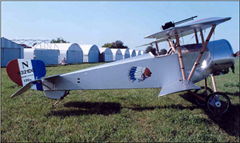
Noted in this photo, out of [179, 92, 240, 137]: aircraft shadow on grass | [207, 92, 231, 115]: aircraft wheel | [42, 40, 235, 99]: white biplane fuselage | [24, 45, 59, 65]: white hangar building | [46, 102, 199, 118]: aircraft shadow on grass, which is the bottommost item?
[179, 92, 240, 137]: aircraft shadow on grass

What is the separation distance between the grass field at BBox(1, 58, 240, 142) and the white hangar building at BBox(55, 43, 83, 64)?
21.1 metres

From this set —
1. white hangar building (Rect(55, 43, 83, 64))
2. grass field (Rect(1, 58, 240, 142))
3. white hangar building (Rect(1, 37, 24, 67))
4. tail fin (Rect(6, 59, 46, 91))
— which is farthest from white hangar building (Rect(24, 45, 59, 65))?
tail fin (Rect(6, 59, 46, 91))

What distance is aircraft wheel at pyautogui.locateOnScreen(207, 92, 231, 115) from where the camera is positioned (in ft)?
13.6

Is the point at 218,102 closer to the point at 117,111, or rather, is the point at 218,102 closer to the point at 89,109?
the point at 117,111

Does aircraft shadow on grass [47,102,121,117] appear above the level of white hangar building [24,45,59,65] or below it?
below

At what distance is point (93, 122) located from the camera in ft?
12.7

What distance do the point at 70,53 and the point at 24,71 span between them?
2308cm

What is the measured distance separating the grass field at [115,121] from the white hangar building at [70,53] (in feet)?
69.4

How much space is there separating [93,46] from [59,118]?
1135 inches

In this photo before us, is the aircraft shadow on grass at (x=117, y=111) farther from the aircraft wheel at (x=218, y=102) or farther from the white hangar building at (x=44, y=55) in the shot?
the white hangar building at (x=44, y=55)

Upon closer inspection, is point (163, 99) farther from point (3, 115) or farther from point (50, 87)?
point (3, 115)

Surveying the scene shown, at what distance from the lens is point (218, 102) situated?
4.18 metres

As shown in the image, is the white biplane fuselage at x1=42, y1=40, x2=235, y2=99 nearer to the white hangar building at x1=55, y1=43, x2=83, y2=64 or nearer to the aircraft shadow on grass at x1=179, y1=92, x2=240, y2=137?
the aircraft shadow on grass at x1=179, y1=92, x2=240, y2=137

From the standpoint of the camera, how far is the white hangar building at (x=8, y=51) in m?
18.7
